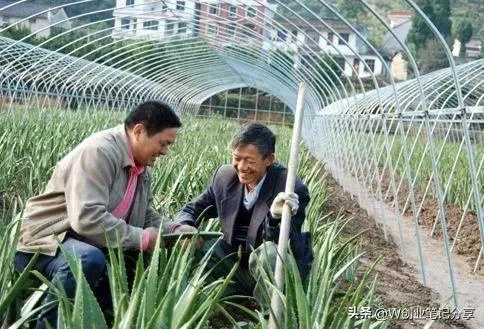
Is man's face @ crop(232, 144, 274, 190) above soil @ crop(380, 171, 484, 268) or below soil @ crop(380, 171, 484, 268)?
above

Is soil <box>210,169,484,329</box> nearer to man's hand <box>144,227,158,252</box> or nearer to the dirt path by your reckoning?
the dirt path

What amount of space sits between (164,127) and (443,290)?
3213 millimetres

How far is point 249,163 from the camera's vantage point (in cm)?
342

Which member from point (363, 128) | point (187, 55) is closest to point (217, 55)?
point (187, 55)

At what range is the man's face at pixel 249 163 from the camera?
3.40m

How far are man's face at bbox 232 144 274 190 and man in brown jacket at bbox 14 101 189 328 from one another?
302mm

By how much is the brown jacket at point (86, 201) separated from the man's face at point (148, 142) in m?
0.05

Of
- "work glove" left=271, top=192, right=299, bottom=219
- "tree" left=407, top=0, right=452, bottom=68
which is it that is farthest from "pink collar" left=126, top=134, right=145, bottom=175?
"tree" left=407, top=0, right=452, bottom=68

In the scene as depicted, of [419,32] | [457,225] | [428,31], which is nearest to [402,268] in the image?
[457,225]

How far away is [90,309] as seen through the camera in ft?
7.08

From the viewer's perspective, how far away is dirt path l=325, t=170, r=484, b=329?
4.74 metres

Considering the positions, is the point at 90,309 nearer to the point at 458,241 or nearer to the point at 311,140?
the point at 458,241

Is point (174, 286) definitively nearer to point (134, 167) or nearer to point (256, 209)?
point (134, 167)

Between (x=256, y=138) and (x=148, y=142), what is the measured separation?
0.45 metres
